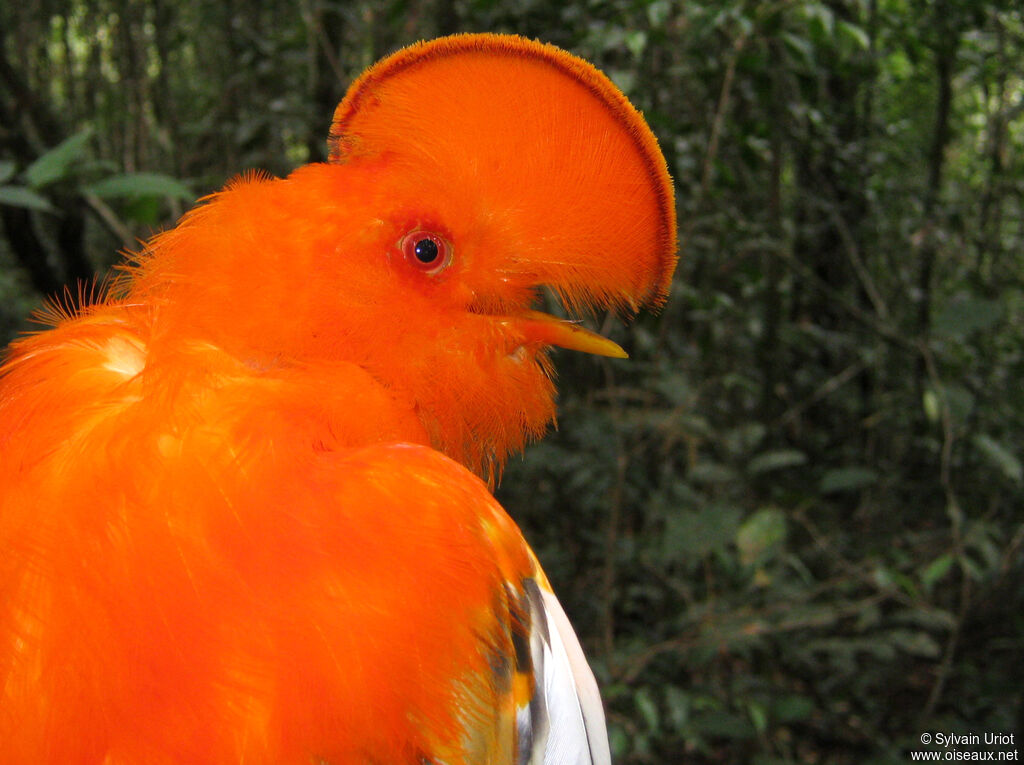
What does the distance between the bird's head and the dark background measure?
644 millimetres

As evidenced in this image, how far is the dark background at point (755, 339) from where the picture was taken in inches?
98.3

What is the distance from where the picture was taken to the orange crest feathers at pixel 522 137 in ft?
3.22

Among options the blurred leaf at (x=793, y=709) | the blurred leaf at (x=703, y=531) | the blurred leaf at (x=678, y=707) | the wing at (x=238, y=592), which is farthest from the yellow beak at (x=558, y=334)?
the blurred leaf at (x=793, y=709)

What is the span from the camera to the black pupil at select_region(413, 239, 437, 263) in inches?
39.4

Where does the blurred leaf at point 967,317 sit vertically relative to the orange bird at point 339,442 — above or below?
below

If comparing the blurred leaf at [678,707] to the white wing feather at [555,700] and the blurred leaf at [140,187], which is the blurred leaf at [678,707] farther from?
the blurred leaf at [140,187]

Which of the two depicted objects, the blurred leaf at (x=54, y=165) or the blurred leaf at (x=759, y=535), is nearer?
the blurred leaf at (x=54, y=165)

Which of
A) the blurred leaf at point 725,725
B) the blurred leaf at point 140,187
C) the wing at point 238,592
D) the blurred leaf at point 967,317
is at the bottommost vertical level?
the blurred leaf at point 725,725

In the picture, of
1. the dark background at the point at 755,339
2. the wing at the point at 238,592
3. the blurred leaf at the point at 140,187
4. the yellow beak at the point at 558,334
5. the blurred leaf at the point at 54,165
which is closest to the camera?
the wing at the point at 238,592

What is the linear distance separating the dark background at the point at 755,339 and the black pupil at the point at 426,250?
750 millimetres

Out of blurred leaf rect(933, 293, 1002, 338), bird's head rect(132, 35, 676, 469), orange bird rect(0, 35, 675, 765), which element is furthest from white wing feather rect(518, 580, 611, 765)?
blurred leaf rect(933, 293, 1002, 338)

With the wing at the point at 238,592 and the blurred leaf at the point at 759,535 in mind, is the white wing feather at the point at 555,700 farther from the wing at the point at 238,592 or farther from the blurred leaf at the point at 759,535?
the blurred leaf at the point at 759,535

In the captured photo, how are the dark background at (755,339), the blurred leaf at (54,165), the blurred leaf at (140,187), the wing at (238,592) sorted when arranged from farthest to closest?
the dark background at (755,339) → the blurred leaf at (140,187) → the blurred leaf at (54,165) → the wing at (238,592)

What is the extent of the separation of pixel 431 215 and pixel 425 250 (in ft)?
0.15
